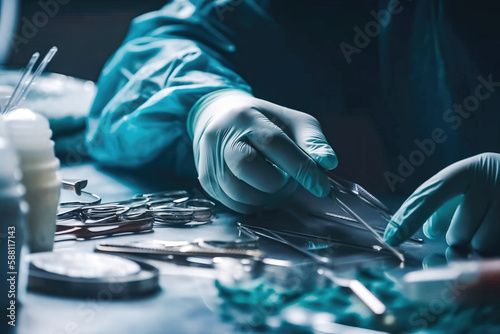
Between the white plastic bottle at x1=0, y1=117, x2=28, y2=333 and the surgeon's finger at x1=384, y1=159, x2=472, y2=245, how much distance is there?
48cm

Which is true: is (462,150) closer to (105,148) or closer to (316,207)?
(316,207)

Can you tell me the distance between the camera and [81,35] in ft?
6.88

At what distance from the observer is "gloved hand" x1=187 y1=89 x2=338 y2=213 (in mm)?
890

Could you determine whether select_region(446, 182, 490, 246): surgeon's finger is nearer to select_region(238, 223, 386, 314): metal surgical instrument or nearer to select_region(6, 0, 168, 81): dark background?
→ select_region(238, 223, 386, 314): metal surgical instrument

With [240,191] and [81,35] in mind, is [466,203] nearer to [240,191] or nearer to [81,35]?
[240,191]

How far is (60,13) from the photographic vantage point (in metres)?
2.10

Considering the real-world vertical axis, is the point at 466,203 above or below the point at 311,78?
below

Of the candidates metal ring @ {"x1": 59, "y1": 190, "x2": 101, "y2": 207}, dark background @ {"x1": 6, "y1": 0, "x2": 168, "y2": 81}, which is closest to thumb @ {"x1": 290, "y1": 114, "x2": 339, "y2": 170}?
metal ring @ {"x1": 59, "y1": 190, "x2": 101, "y2": 207}

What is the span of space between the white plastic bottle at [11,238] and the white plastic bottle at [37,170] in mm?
64

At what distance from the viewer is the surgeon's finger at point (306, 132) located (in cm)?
90

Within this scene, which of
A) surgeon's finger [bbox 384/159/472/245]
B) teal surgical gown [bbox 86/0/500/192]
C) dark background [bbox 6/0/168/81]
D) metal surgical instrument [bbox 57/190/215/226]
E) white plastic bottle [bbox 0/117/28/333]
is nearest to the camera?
white plastic bottle [bbox 0/117/28/333]

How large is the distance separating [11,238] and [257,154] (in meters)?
0.48

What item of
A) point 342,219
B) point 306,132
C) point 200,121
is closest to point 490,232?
point 342,219

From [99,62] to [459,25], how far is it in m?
1.43
